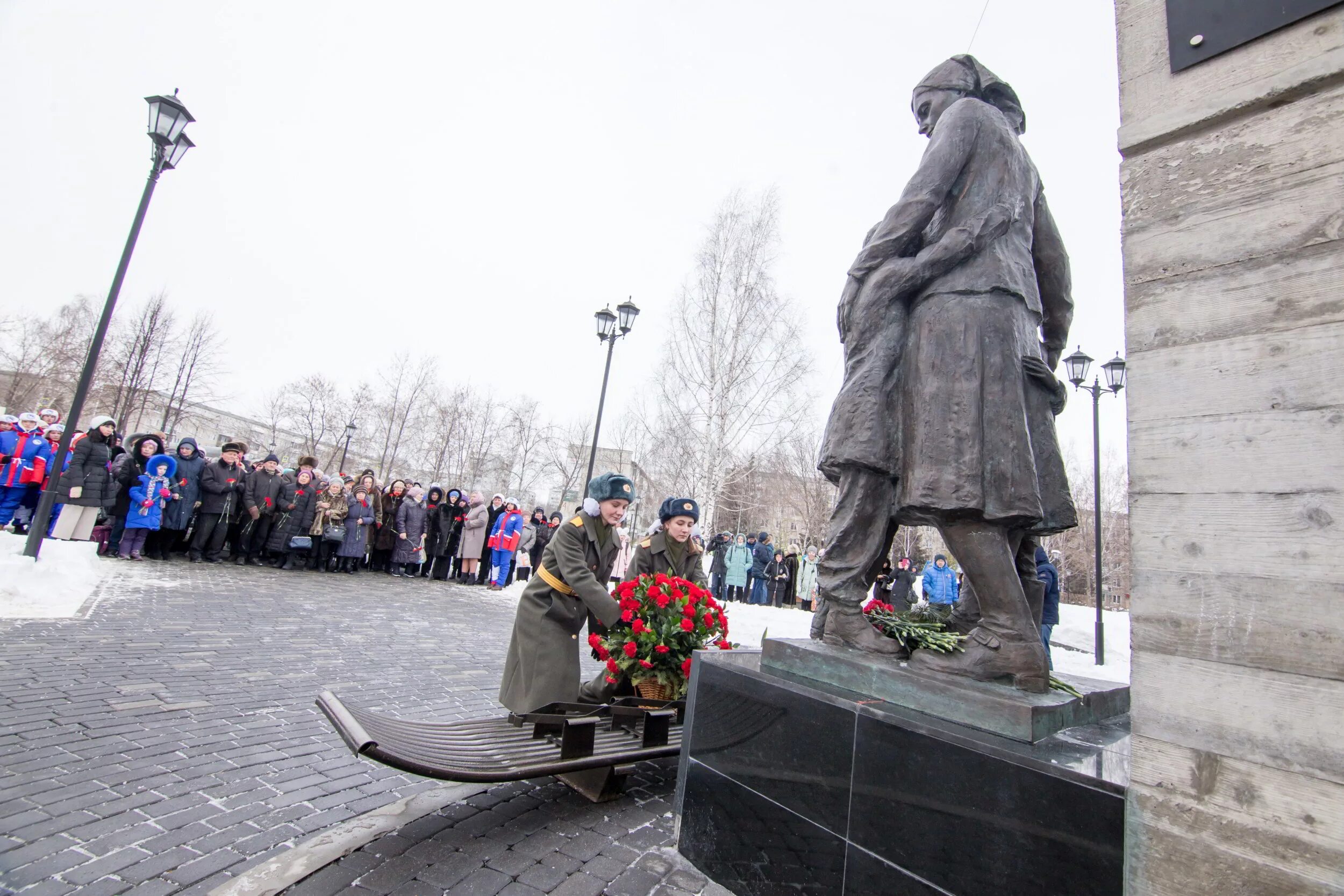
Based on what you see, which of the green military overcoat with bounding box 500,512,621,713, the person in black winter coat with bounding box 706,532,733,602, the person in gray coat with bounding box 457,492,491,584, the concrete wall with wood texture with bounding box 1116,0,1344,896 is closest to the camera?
the concrete wall with wood texture with bounding box 1116,0,1344,896

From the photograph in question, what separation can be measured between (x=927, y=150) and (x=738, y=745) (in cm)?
262

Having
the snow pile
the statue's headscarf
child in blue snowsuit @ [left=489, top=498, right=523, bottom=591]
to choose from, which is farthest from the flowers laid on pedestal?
child in blue snowsuit @ [left=489, top=498, right=523, bottom=591]

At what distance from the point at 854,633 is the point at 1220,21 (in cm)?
223

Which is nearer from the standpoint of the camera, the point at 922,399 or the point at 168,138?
the point at 922,399

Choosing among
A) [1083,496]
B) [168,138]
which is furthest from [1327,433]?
[1083,496]

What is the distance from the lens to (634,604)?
4422 millimetres

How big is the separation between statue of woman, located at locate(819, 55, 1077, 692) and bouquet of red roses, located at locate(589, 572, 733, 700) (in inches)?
66.1

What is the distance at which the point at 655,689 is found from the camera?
4422mm

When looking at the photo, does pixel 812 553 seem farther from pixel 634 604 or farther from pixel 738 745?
pixel 738 745

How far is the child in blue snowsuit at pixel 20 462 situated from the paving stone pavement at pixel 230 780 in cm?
536

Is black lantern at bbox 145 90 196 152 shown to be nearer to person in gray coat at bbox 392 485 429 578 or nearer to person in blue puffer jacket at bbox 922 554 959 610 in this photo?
person in gray coat at bbox 392 485 429 578

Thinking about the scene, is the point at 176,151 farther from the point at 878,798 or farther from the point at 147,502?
the point at 878,798

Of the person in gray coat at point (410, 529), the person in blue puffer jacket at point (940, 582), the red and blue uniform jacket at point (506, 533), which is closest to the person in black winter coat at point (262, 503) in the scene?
the person in gray coat at point (410, 529)

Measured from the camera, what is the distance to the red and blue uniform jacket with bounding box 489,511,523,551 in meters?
14.7
